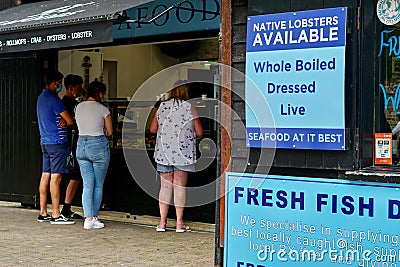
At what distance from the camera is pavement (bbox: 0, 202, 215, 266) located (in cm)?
727

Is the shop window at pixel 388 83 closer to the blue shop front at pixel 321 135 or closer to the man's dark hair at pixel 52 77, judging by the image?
the blue shop front at pixel 321 135

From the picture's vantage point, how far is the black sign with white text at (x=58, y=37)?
23.3 feet

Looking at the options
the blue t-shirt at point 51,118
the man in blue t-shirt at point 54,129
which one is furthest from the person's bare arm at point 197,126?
the blue t-shirt at point 51,118

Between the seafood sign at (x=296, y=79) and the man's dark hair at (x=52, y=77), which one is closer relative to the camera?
the seafood sign at (x=296, y=79)

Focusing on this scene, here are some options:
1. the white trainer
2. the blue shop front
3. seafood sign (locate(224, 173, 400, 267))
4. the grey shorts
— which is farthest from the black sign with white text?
the white trainer

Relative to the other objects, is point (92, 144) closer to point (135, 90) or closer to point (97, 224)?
point (97, 224)

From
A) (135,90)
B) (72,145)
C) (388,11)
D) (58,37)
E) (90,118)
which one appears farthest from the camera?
(135,90)

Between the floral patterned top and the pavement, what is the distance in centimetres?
86

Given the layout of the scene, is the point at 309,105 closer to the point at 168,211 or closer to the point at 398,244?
the point at 398,244

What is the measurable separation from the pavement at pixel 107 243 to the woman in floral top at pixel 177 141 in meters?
0.52

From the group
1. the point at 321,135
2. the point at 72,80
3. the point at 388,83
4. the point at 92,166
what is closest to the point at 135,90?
the point at 72,80

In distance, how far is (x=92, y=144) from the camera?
8.80 meters

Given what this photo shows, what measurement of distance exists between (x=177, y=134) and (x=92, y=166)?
117 cm

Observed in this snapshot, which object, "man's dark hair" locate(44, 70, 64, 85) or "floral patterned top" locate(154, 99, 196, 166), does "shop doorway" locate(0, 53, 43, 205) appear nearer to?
"man's dark hair" locate(44, 70, 64, 85)
